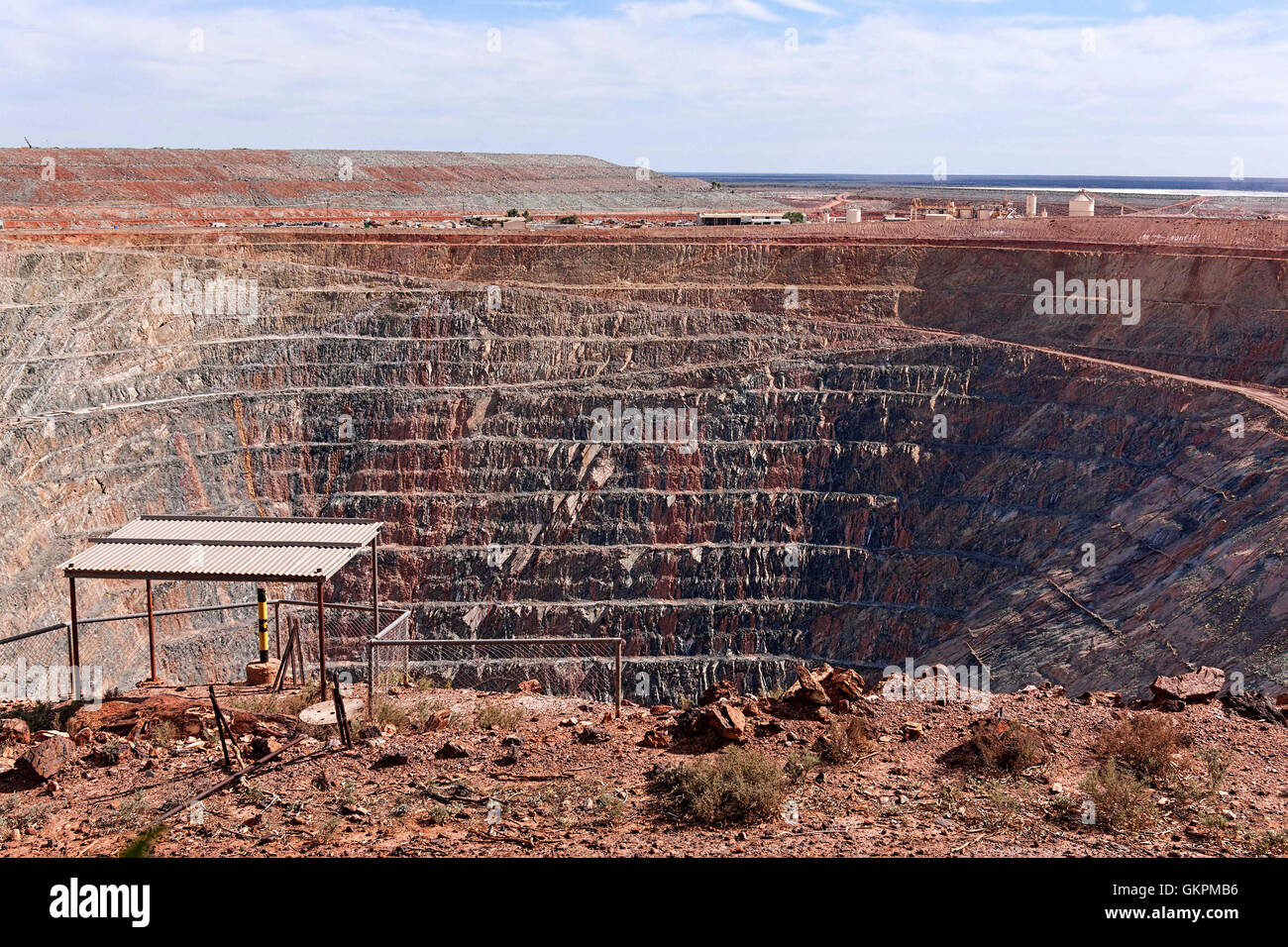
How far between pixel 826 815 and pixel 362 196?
3940 inches

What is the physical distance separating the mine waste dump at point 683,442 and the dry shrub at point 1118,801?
19349 millimetres

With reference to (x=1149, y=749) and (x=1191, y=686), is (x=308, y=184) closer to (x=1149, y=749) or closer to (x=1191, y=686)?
(x=1191, y=686)

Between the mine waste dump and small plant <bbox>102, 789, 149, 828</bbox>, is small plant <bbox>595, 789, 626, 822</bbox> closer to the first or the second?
small plant <bbox>102, 789, 149, 828</bbox>

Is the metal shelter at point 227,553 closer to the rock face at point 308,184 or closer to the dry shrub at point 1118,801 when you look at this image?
the dry shrub at point 1118,801

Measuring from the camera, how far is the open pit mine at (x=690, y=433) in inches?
1378

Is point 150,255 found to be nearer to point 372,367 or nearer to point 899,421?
point 372,367

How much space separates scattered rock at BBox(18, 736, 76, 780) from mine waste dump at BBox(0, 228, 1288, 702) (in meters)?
20.2

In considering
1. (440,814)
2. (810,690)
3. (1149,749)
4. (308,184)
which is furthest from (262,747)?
(308,184)

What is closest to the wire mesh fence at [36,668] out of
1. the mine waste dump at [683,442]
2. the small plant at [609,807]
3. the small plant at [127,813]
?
the mine waste dump at [683,442]

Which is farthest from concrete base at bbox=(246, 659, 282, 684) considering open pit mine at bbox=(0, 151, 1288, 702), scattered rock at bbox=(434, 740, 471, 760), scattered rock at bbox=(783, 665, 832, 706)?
open pit mine at bbox=(0, 151, 1288, 702)

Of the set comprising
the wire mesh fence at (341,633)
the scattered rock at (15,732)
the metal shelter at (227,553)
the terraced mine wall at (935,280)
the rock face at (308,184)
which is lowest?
the wire mesh fence at (341,633)

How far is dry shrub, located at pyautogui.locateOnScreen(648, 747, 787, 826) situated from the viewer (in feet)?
Result: 35.6

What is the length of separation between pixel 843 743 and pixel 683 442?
Result: 32.6 m

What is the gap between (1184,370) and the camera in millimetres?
40781
